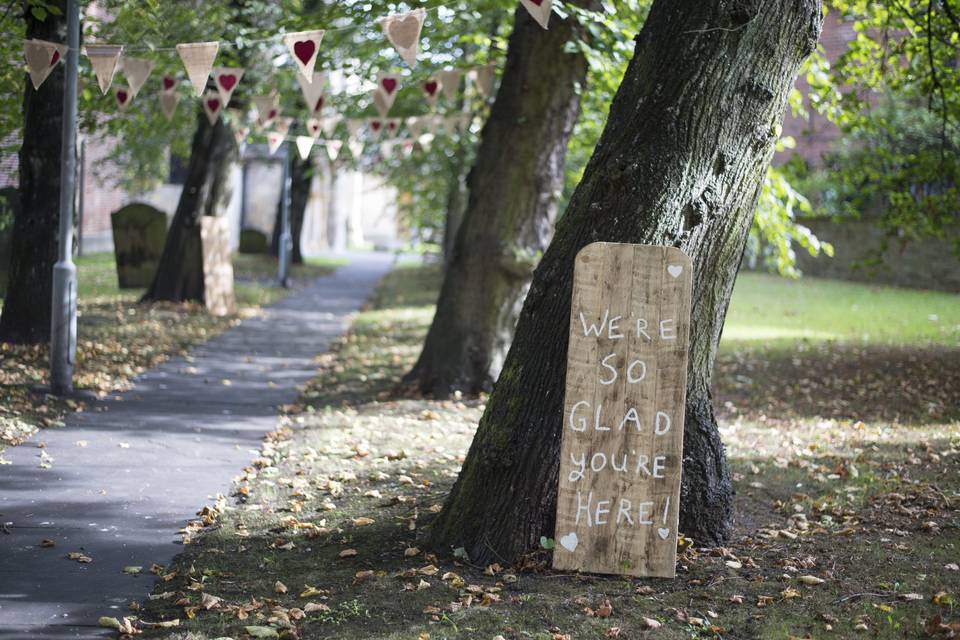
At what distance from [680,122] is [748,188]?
553 millimetres

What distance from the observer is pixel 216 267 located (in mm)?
17531

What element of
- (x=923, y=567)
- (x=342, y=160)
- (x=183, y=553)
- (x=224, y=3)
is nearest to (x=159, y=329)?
(x=224, y=3)

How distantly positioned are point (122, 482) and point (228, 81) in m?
5.28

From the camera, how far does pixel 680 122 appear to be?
201 inches

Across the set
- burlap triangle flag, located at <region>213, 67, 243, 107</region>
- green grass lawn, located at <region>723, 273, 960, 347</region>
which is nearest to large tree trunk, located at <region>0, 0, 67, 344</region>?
burlap triangle flag, located at <region>213, 67, 243, 107</region>

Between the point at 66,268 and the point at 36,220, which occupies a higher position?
the point at 36,220

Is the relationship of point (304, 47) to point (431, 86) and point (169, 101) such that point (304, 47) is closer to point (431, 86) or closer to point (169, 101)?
point (431, 86)

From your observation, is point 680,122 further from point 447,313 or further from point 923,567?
point 447,313

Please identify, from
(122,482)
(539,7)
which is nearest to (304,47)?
(539,7)

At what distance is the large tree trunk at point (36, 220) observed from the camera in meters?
10.5

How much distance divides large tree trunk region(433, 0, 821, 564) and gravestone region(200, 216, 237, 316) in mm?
12634

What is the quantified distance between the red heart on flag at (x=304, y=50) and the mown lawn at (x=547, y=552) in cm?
311

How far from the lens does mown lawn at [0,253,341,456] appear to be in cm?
854

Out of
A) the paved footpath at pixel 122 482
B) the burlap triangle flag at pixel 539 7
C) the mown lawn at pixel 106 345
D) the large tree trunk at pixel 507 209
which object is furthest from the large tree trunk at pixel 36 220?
the burlap triangle flag at pixel 539 7
